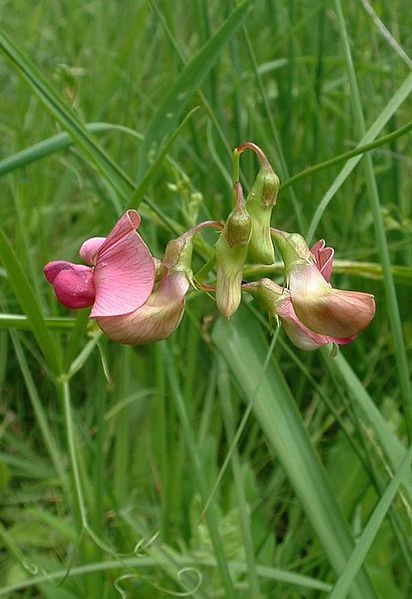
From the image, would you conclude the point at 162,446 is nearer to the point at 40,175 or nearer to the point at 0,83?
the point at 40,175

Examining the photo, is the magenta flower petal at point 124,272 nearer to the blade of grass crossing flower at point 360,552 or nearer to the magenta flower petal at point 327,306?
the magenta flower petal at point 327,306

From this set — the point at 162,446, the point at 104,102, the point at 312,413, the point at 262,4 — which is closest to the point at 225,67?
the point at 262,4

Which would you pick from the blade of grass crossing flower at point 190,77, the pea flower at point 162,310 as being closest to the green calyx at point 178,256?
the pea flower at point 162,310

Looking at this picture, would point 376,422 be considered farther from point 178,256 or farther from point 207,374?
point 207,374

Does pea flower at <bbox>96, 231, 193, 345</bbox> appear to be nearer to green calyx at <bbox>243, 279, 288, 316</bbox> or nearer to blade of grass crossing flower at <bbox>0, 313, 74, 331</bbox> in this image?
green calyx at <bbox>243, 279, 288, 316</bbox>

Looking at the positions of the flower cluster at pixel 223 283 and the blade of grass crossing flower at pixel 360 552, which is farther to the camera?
the blade of grass crossing flower at pixel 360 552

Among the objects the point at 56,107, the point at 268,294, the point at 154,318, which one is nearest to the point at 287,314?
the point at 268,294

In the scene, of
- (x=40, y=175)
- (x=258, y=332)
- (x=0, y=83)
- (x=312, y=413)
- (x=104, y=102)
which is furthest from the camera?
(x=0, y=83)
